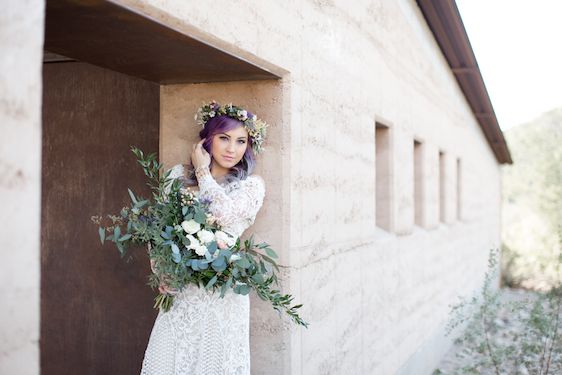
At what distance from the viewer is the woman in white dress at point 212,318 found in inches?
130

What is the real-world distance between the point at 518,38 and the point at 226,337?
3333cm

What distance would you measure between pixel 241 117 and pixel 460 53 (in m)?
7.36

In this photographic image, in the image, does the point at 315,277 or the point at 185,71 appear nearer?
the point at 185,71

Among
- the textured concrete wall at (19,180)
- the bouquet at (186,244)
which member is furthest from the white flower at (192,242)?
the textured concrete wall at (19,180)

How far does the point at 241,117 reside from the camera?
3.57m

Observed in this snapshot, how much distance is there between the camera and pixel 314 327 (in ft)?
13.9

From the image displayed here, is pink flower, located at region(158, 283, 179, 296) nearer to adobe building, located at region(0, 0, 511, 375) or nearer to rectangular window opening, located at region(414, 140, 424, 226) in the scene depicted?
adobe building, located at region(0, 0, 511, 375)

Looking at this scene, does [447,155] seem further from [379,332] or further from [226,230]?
[226,230]

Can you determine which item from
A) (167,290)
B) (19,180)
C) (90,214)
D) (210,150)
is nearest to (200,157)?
(210,150)

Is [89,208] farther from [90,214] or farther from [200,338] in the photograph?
[200,338]

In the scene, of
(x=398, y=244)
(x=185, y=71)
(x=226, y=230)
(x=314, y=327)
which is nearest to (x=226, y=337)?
(x=226, y=230)

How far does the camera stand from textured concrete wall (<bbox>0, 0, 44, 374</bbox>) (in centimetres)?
185

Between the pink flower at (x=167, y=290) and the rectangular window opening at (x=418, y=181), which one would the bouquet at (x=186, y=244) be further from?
the rectangular window opening at (x=418, y=181)

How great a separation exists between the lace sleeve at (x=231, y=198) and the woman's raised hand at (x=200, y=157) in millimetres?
37
